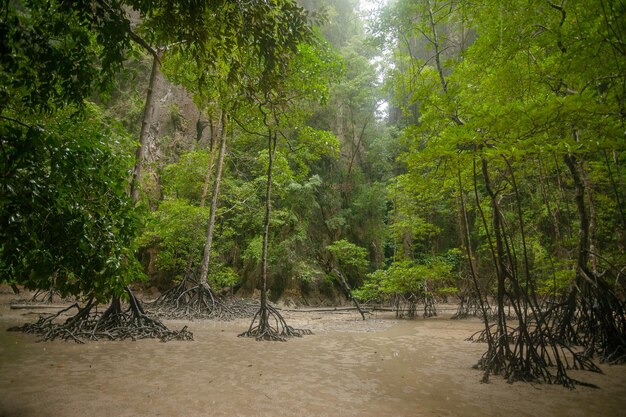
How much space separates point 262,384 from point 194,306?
7.63 m

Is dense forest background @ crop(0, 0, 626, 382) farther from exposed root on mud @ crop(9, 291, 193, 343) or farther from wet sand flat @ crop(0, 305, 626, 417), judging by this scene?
wet sand flat @ crop(0, 305, 626, 417)

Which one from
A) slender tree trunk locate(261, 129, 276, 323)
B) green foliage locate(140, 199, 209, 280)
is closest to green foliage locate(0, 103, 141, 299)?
slender tree trunk locate(261, 129, 276, 323)

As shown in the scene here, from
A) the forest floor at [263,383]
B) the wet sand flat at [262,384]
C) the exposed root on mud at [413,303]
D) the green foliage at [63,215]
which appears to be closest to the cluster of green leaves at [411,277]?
the exposed root on mud at [413,303]

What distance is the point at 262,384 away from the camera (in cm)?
418

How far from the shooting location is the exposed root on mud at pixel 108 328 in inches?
256

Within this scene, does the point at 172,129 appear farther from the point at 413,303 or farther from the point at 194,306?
the point at 413,303

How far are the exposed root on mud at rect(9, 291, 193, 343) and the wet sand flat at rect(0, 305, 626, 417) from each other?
0.34 m

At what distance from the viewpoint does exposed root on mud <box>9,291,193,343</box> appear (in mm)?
6504

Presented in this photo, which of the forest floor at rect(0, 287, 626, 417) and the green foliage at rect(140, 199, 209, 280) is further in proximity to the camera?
the green foliage at rect(140, 199, 209, 280)

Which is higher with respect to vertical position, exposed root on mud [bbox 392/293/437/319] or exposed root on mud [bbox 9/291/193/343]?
exposed root on mud [bbox 392/293/437/319]

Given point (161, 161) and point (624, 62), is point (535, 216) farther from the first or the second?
point (161, 161)

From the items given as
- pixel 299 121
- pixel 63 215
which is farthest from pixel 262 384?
pixel 299 121

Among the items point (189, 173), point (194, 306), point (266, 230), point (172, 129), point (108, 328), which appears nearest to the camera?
point (108, 328)

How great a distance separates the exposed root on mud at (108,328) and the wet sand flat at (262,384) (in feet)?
1.10
